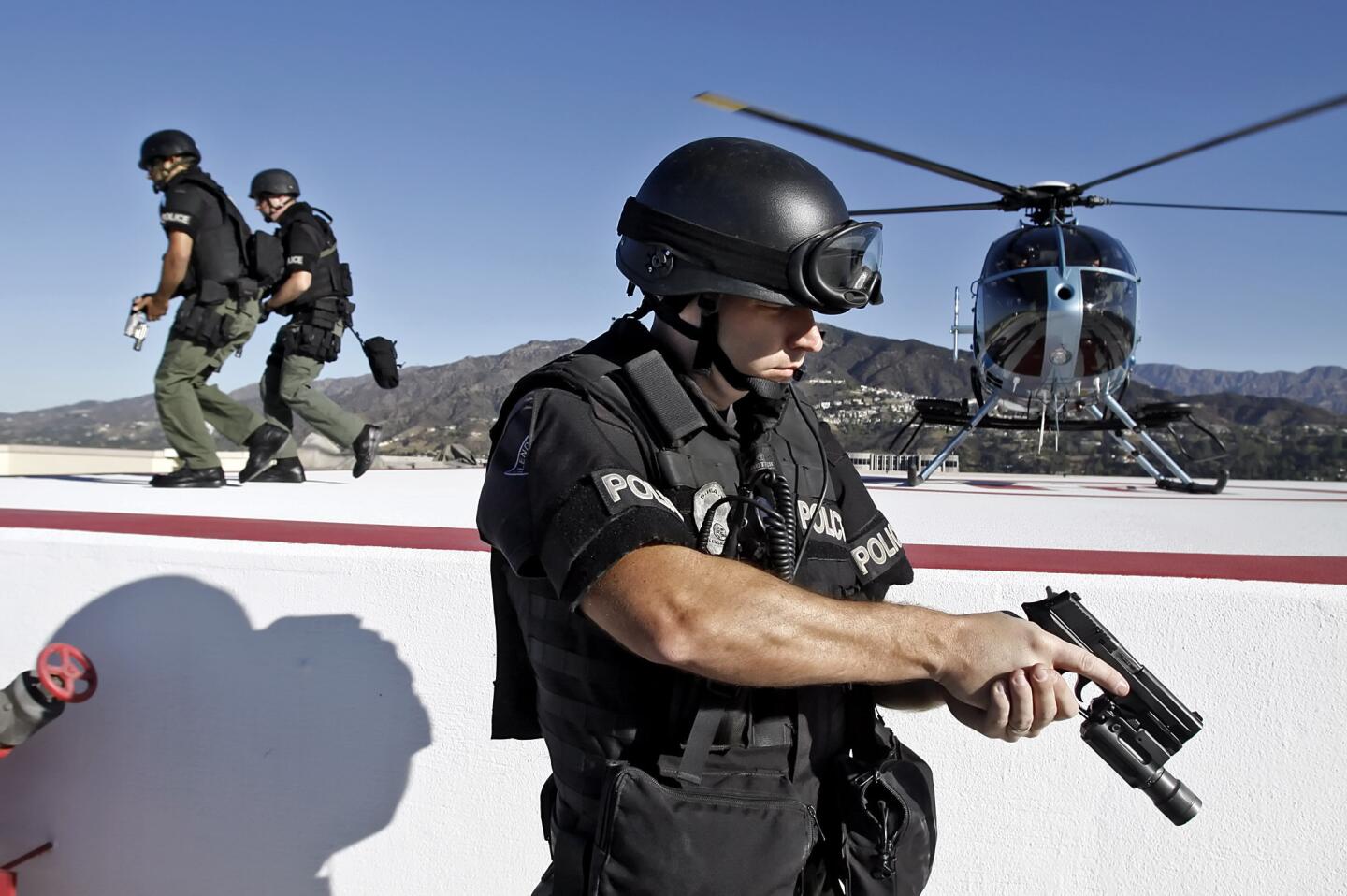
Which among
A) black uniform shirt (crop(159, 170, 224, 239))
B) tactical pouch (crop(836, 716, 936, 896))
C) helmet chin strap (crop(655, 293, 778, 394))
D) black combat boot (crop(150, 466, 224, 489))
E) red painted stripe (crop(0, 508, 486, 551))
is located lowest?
tactical pouch (crop(836, 716, 936, 896))

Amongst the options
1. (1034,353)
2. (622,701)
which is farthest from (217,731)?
Answer: (1034,353)

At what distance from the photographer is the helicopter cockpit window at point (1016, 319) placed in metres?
7.26

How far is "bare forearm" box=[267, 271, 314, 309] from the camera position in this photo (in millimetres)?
5328

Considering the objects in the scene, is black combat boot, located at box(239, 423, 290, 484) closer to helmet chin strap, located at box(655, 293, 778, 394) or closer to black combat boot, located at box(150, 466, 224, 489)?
black combat boot, located at box(150, 466, 224, 489)

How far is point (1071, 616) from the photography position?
1.27m

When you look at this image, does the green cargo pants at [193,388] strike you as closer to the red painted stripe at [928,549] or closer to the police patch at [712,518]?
the red painted stripe at [928,549]

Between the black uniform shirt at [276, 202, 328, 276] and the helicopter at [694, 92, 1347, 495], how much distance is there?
3.73 metres

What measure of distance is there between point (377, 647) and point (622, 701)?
3.45 feet

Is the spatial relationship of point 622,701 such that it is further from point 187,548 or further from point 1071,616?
point 187,548

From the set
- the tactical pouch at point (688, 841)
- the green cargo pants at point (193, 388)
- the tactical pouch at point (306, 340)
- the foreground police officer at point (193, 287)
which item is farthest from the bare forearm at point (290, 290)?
the tactical pouch at point (688, 841)

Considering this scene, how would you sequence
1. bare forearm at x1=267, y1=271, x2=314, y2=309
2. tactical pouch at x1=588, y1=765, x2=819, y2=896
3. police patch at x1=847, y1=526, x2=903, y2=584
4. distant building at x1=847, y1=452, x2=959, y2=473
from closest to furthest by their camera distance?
tactical pouch at x1=588, y1=765, x2=819, y2=896 < police patch at x1=847, y1=526, x2=903, y2=584 < bare forearm at x1=267, y1=271, x2=314, y2=309 < distant building at x1=847, y1=452, x2=959, y2=473

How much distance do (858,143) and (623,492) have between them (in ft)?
16.7

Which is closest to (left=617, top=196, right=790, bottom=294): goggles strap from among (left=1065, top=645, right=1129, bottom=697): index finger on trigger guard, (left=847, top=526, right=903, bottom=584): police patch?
(left=847, top=526, right=903, bottom=584): police patch

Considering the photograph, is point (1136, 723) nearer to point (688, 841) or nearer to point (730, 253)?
point (688, 841)
